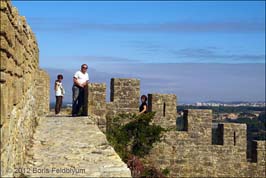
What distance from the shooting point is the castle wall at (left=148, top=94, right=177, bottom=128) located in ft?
48.6

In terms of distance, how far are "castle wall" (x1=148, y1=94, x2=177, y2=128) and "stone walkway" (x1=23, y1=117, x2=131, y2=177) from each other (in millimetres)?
5030

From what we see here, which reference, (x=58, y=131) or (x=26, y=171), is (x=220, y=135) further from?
(x=26, y=171)

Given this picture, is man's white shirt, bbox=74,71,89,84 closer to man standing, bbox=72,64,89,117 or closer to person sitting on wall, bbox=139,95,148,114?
man standing, bbox=72,64,89,117

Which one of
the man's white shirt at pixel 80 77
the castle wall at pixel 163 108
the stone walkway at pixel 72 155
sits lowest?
the stone walkway at pixel 72 155

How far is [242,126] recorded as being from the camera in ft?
51.6

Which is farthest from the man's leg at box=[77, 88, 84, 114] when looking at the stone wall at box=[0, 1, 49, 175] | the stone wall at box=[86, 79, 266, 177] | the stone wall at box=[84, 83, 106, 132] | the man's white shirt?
the stone wall at box=[0, 1, 49, 175]

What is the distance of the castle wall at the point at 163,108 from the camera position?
48.6 feet

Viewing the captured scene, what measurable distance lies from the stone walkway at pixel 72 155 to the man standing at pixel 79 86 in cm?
388

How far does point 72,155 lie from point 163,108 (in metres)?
8.12

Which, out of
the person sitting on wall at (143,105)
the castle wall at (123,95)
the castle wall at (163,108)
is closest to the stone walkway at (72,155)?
the castle wall at (123,95)

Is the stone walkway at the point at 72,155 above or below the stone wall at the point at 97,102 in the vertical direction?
below

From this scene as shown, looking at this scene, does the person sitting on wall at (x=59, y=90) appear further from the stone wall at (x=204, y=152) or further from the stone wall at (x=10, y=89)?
the stone wall at (x=10, y=89)

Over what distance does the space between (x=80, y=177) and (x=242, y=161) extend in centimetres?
1091

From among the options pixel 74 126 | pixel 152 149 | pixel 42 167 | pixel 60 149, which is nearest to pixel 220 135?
pixel 152 149
